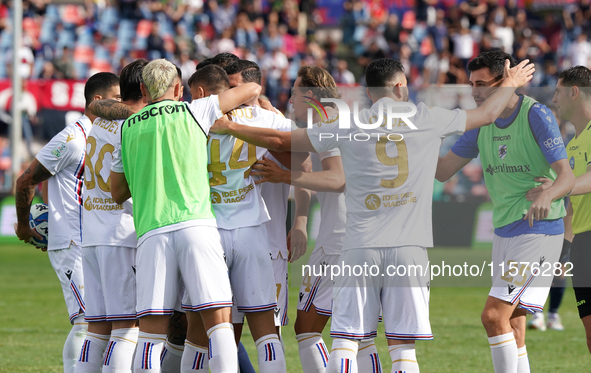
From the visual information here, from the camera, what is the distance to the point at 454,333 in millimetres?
9727

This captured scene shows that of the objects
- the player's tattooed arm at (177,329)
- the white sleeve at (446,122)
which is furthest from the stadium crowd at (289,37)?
the white sleeve at (446,122)

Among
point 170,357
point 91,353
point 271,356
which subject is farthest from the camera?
point 170,357

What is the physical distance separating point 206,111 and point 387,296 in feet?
5.81

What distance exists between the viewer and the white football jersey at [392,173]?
491cm

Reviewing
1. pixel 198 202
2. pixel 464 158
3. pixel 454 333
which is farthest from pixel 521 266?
pixel 454 333

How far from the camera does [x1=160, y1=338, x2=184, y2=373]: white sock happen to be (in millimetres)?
6148

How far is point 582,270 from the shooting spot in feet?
19.9

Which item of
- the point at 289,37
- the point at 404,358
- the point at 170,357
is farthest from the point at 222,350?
the point at 289,37

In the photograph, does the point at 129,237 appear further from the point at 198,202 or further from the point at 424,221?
the point at 424,221

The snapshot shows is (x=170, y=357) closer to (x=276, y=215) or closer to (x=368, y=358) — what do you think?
(x=276, y=215)

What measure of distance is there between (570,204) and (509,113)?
3.79 feet

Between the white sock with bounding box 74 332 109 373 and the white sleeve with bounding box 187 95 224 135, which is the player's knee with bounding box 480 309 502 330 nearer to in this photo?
the white sleeve with bounding box 187 95 224 135

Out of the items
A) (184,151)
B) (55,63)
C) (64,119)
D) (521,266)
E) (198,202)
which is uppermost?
(55,63)

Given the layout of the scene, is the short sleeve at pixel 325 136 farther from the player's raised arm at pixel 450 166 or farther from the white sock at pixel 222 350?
the player's raised arm at pixel 450 166
